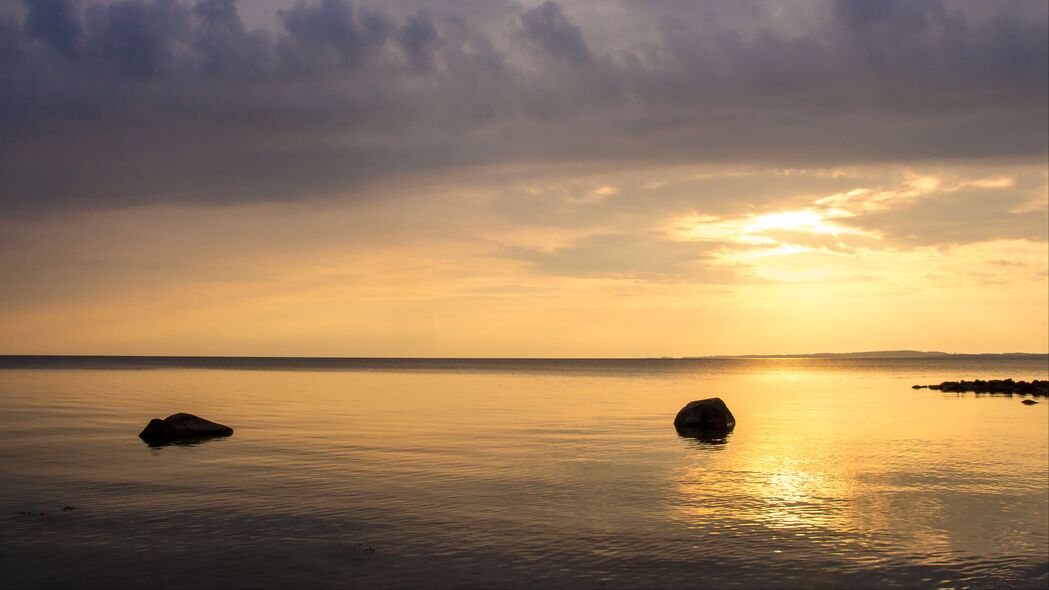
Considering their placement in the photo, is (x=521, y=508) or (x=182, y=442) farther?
(x=182, y=442)

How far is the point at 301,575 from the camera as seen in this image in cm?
1728

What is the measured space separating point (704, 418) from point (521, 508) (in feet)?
91.5

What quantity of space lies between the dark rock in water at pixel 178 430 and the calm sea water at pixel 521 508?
1.57 m

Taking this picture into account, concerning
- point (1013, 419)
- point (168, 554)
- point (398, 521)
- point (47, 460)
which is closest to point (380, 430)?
point (47, 460)

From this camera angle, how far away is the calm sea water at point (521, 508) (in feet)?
58.2

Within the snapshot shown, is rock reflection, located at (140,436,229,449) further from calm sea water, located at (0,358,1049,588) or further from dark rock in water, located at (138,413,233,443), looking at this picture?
calm sea water, located at (0,358,1049,588)

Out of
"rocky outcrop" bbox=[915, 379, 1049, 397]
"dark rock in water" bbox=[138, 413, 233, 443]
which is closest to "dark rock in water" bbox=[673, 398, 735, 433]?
"dark rock in water" bbox=[138, 413, 233, 443]

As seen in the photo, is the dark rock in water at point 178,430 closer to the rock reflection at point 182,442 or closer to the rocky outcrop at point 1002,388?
the rock reflection at point 182,442

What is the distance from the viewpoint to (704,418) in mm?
49781

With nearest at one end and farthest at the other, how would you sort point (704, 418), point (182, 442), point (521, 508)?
point (521, 508) < point (182, 442) < point (704, 418)

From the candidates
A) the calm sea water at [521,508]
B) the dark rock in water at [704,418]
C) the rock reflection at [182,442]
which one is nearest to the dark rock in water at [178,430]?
the rock reflection at [182,442]

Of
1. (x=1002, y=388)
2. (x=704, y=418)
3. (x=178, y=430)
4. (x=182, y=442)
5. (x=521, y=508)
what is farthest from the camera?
(x=1002, y=388)

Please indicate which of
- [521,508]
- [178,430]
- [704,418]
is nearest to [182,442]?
[178,430]

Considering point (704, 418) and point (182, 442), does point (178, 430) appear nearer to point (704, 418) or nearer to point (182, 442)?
point (182, 442)
